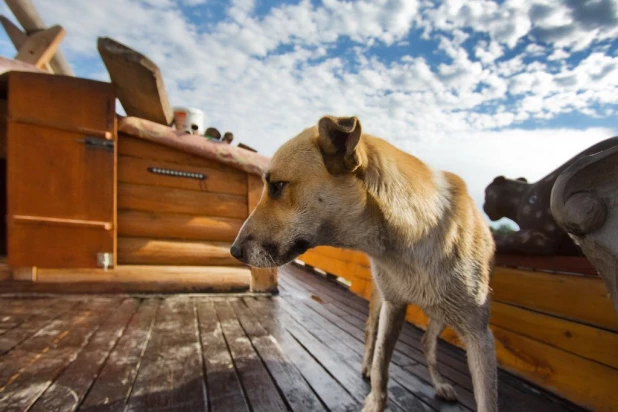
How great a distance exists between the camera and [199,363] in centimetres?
222

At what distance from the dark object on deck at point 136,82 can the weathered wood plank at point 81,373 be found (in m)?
2.65

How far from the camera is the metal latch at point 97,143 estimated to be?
13.2 ft

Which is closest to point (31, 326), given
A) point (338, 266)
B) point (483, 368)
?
point (483, 368)

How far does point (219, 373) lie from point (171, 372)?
0.30m

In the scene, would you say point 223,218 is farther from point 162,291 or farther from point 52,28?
point 52,28

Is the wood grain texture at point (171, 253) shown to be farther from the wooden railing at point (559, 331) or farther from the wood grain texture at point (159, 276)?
the wooden railing at point (559, 331)

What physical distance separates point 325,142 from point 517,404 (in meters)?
2.02

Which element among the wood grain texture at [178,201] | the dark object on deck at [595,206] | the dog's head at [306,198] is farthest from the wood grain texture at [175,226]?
the dark object on deck at [595,206]

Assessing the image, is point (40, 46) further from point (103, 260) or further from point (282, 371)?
point (282, 371)

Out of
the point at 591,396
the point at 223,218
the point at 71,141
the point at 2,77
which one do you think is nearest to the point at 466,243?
the point at 591,396

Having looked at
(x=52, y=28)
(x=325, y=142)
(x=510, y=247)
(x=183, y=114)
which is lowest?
(x=510, y=247)

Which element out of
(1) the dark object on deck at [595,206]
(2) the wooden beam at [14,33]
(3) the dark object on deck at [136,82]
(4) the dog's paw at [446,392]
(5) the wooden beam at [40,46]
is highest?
(2) the wooden beam at [14,33]

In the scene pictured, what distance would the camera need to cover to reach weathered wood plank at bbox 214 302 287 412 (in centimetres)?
176

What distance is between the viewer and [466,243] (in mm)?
1593
